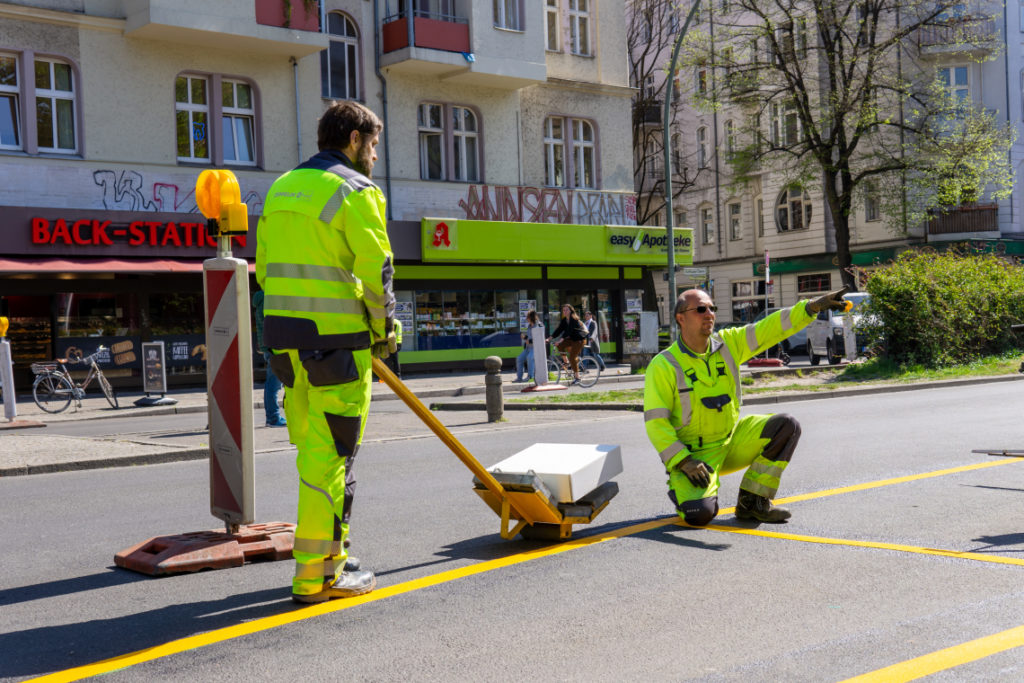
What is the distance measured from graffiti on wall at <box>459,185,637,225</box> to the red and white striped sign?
23.6 meters

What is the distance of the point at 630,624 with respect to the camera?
4020 mm

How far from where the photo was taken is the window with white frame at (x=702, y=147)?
51125 mm

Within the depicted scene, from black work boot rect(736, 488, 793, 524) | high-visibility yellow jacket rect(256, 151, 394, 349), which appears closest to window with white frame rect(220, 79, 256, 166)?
black work boot rect(736, 488, 793, 524)

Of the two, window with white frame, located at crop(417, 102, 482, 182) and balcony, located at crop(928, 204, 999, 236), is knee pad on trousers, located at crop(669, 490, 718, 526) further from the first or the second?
balcony, located at crop(928, 204, 999, 236)

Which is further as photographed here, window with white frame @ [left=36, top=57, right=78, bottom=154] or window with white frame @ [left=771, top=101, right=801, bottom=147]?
window with white frame @ [left=771, top=101, right=801, bottom=147]

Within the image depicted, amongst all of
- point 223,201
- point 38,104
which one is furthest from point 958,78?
point 223,201

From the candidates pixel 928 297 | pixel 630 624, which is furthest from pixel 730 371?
pixel 928 297

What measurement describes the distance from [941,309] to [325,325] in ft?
59.7

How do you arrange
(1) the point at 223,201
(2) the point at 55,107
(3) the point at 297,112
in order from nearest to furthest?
(1) the point at 223,201 → (2) the point at 55,107 → (3) the point at 297,112

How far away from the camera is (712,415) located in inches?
230

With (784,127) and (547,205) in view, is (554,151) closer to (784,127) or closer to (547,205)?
(547,205)

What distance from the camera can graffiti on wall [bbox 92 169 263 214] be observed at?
2294 centimetres

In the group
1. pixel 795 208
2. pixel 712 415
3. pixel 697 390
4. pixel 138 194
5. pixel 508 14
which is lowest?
pixel 712 415

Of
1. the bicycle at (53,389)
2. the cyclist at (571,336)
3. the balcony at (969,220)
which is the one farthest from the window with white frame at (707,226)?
the bicycle at (53,389)
